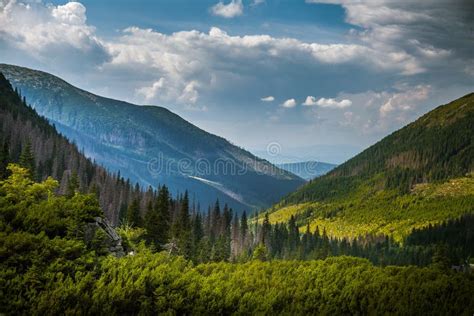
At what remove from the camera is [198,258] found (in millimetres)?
91938

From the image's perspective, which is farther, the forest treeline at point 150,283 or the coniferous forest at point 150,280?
the coniferous forest at point 150,280

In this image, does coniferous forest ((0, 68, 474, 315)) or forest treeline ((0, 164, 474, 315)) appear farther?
coniferous forest ((0, 68, 474, 315))

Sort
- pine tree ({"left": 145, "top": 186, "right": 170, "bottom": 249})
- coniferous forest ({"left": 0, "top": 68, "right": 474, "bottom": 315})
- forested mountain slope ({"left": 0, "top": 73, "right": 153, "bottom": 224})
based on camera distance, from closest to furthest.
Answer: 1. coniferous forest ({"left": 0, "top": 68, "right": 474, "bottom": 315})
2. pine tree ({"left": 145, "top": 186, "right": 170, "bottom": 249})
3. forested mountain slope ({"left": 0, "top": 73, "right": 153, "bottom": 224})

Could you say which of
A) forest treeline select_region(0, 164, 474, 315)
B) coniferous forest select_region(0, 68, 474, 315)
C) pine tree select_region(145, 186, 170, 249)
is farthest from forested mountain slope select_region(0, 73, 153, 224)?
forest treeline select_region(0, 164, 474, 315)

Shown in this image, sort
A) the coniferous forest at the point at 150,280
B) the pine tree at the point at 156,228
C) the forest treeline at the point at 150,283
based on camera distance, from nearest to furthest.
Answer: the forest treeline at the point at 150,283, the coniferous forest at the point at 150,280, the pine tree at the point at 156,228

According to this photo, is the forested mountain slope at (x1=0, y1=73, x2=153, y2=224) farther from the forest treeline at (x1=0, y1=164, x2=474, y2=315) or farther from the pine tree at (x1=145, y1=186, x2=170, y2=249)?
the forest treeline at (x1=0, y1=164, x2=474, y2=315)

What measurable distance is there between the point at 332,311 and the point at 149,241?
47.3 metres

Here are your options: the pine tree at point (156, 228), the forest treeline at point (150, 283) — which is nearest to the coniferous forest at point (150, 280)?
the forest treeline at point (150, 283)

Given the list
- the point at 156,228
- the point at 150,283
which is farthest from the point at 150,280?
the point at 156,228

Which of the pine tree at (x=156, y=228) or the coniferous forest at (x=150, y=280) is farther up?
the coniferous forest at (x=150, y=280)

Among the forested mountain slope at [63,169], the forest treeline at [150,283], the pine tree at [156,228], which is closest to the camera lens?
the forest treeline at [150,283]

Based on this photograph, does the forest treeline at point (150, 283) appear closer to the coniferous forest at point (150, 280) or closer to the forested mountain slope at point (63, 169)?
the coniferous forest at point (150, 280)

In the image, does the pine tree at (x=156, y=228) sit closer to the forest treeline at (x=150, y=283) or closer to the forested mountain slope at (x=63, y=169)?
the forest treeline at (x=150, y=283)

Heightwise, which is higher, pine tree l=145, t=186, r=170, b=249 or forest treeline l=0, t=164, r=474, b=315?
forest treeline l=0, t=164, r=474, b=315
